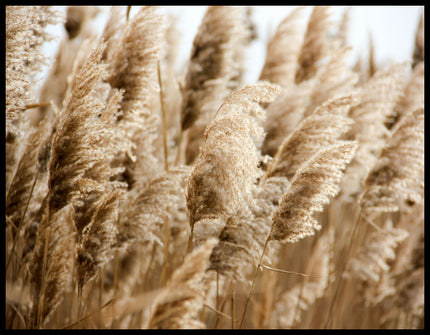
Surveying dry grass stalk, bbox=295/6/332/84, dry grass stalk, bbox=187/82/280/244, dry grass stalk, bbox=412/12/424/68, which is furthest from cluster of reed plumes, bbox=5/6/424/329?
dry grass stalk, bbox=412/12/424/68

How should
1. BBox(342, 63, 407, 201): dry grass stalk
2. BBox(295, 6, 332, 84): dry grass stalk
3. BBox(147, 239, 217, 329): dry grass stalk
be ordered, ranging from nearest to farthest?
BBox(147, 239, 217, 329): dry grass stalk
BBox(342, 63, 407, 201): dry grass stalk
BBox(295, 6, 332, 84): dry grass stalk

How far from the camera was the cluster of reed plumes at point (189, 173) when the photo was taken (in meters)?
1.48

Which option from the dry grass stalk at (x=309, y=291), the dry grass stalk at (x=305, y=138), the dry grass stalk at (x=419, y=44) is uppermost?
the dry grass stalk at (x=419, y=44)

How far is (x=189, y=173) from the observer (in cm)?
158

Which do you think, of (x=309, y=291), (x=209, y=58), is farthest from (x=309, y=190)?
(x=309, y=291)

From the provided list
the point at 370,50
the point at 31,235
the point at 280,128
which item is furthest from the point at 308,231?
the point at 370,50

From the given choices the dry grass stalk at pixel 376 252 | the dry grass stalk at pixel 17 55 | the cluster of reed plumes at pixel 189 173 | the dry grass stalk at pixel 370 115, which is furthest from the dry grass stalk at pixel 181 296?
the dry grass stalk at pixel 376 252

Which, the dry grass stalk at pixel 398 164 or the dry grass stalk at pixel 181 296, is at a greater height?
the dry grass stalk at pixel 398 164

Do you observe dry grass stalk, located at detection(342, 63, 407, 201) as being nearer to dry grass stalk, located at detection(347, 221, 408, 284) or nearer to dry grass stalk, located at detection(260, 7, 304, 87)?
dry grass stalk, located at detection(347, 221, 408, 284)

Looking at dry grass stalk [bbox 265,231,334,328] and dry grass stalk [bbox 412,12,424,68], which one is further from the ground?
dry grass stalk [bbox 412,12,424,68]

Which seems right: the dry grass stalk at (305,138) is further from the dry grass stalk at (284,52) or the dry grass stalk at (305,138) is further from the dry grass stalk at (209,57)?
the dry grass stalk at (284,52)

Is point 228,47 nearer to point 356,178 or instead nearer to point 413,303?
point 356,178

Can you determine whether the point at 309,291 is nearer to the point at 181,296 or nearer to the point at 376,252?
the point at 376,252

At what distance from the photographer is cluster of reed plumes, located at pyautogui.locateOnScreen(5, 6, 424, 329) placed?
148cm
